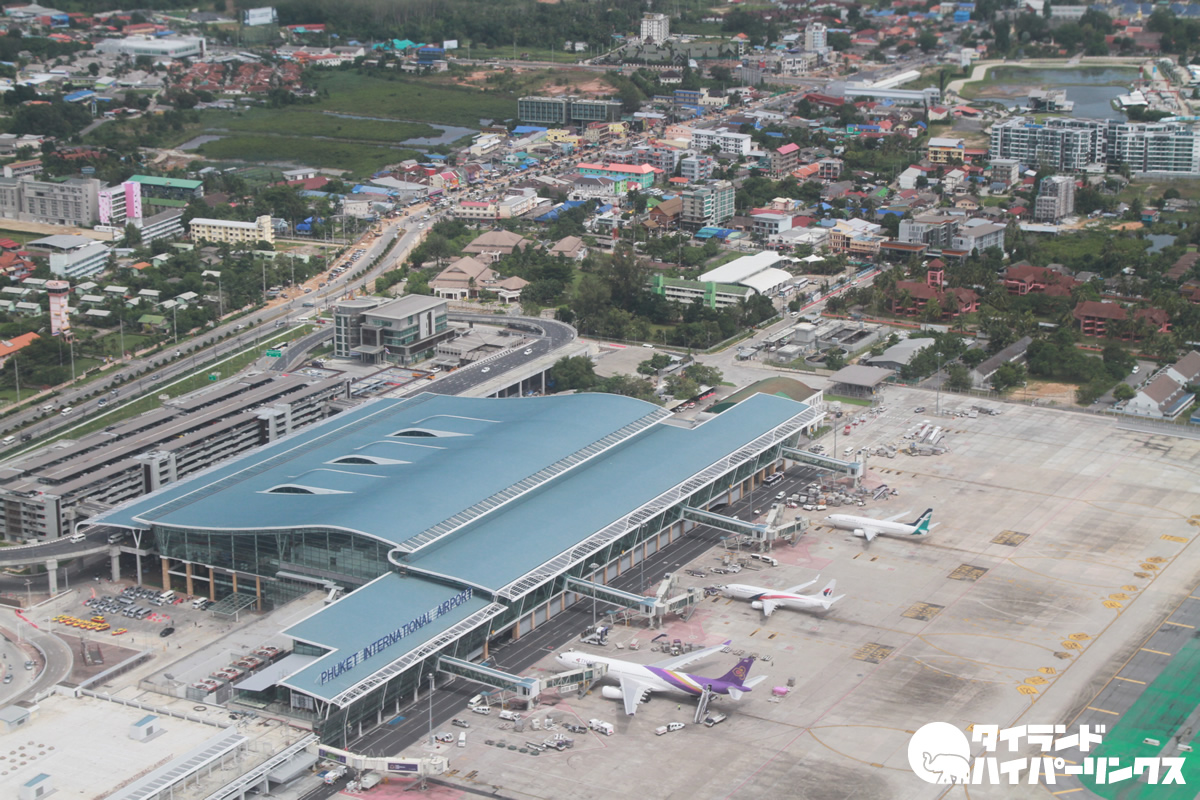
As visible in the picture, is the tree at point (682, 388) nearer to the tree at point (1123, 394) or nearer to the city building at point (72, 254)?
the tree at point (1123, 394)

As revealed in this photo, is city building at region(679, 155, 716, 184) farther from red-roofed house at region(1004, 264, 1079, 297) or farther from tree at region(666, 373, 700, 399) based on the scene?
tree at region(666, 373, 700, 399)

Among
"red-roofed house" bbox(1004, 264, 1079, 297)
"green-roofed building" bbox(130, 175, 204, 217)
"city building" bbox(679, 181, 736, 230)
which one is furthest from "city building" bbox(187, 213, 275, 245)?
"red-roofed house" bbox(1004, 264, 1079, 297)

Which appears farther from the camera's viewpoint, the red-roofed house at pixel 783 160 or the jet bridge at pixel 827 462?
the red-roofed house at pixel 783 160

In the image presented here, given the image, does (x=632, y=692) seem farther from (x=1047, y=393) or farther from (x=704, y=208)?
(x=704, y=208)

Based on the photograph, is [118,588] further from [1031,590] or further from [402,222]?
[402,222]

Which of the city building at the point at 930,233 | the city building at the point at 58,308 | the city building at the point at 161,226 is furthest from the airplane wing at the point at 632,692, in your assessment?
the city building at the point at 161,226
